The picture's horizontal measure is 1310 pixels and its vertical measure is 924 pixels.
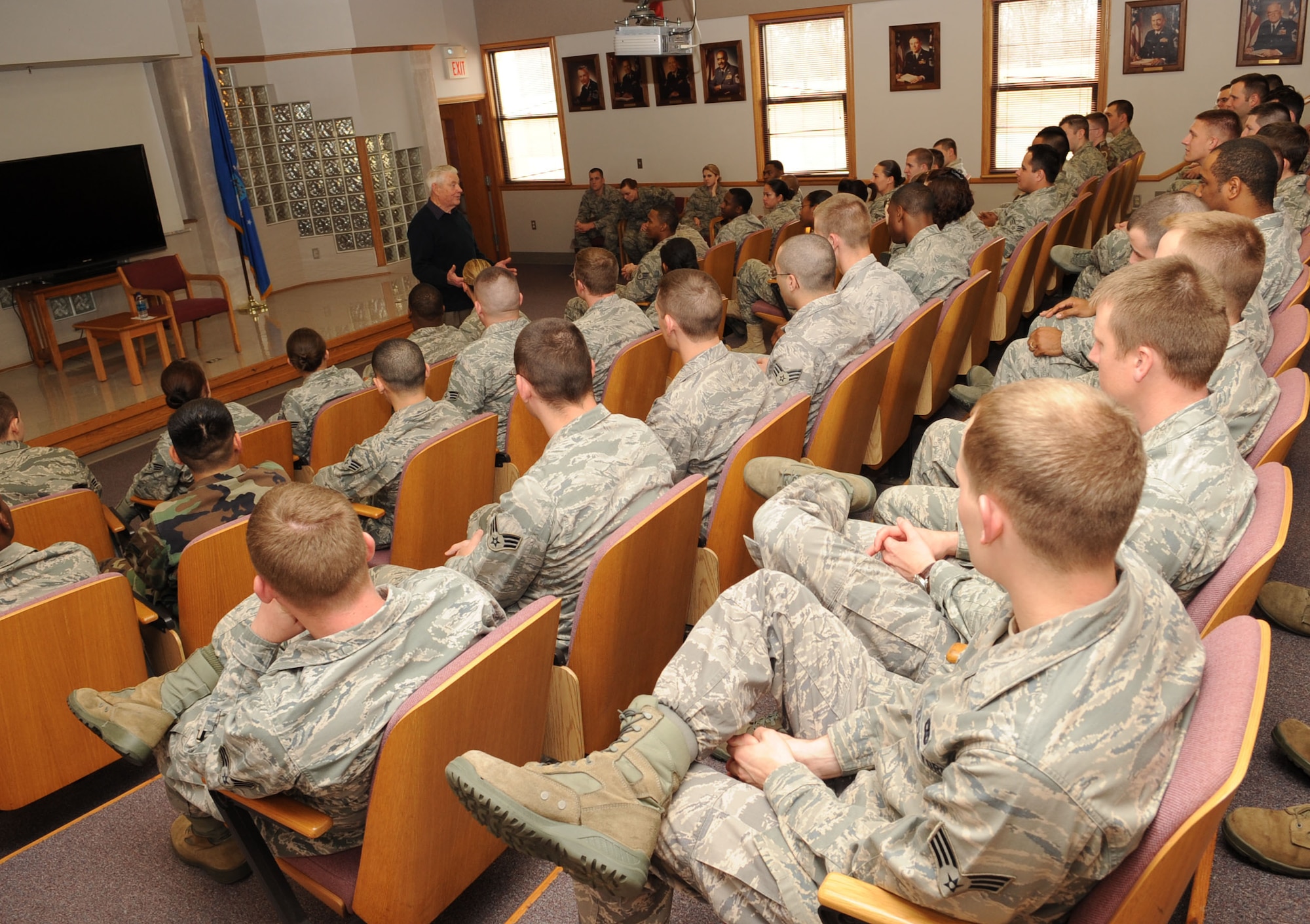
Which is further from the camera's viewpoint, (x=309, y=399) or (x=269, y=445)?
(x=309, y=399)

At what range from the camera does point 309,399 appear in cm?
425

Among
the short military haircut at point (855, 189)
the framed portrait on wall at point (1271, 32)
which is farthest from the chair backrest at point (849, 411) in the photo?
the framed portrait on wall at point (1271, 32)

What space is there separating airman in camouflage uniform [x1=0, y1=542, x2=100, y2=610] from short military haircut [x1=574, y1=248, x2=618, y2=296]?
2.71 m

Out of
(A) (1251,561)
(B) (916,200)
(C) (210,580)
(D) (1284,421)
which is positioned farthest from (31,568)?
(B) (916,200)

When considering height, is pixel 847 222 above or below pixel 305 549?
above

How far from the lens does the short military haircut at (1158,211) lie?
340cm

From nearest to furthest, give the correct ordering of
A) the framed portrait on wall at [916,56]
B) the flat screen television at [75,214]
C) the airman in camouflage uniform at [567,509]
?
the airman in camouflage uniform at [567,509] < the flat screen television at [75,214] < the framed portrait on wall at [916,56]

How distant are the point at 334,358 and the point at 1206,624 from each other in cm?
740

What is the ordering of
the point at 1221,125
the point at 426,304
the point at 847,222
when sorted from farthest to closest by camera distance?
the point at 1221,125 → the point at 426,304 → the point at 847,222

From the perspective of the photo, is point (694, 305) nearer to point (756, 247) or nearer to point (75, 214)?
point (756, 247)

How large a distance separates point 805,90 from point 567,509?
8883mm

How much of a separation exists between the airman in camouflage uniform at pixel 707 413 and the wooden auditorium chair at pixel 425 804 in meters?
1.25

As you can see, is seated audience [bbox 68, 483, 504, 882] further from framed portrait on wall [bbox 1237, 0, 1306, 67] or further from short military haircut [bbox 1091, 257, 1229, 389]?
framed portrait on wall [bbox 1237, 0, 1306, 67]

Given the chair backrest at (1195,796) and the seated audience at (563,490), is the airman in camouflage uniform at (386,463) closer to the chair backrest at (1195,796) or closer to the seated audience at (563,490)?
the seated audience at (563,490)
